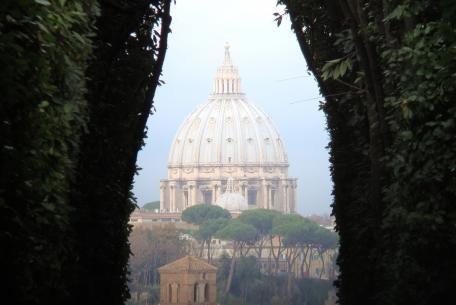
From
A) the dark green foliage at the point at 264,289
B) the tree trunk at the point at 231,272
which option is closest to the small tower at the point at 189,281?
the dark green foliage at the point at 264,289

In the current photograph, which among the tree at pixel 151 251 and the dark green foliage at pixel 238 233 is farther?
the dark green foliage at pixel 238 233

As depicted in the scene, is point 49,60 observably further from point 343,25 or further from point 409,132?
point 343,25

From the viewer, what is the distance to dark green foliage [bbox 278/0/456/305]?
15336mm

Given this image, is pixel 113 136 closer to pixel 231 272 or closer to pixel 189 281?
pixel 189 281

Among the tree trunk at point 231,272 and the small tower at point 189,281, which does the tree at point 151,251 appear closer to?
the small tower at point 189,281

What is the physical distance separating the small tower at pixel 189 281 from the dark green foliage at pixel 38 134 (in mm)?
136239

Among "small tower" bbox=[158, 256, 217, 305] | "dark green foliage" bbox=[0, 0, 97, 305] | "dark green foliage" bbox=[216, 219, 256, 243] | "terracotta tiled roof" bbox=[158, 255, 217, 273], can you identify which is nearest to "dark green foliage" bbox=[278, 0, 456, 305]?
"dark green foliage" bbox=[0, 0, 97, 305]

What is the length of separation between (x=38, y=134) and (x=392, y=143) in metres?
6.23

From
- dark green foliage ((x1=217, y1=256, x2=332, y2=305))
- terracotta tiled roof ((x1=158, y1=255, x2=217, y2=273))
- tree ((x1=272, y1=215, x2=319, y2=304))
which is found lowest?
dark green foliage ((x1=217, y1=256, x2=332, y2=305))

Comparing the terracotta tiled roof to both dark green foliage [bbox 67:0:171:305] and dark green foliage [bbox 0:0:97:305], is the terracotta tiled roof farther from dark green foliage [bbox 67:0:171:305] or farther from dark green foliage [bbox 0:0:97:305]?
dark green foliage [bbox 0:0:97:305]

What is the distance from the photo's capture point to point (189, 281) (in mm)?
153625

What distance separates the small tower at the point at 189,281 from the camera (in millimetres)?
151625

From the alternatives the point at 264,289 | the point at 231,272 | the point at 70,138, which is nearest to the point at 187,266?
the point at 264,289

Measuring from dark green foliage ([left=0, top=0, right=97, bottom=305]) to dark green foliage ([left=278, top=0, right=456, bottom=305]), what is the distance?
3.05 metres
